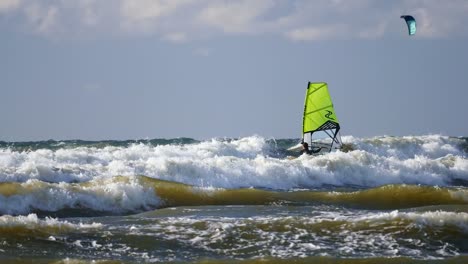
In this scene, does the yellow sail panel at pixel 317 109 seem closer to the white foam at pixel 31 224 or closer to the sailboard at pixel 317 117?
the sailboard at pixel 317 117

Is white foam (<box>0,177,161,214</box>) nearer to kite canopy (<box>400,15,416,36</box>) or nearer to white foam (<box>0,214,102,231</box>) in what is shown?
white foam (<box>0,214,102,231</box>)

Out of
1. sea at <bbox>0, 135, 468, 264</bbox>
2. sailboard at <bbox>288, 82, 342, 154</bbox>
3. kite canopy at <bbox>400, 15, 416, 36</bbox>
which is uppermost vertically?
kite canopy at <bbox>400, 15, 416, 36</bbox>

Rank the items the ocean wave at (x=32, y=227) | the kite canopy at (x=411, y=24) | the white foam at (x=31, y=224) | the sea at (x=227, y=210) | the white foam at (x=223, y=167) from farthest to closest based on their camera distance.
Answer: the kite canopy at (x=411, y=24) < the white foam at (x=223, y=167) < the white foam at (x=31, y=224) < the ocean wave at (x=32, y=227) < the sea at (x=227, y=210)

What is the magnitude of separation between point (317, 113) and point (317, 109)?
15cm

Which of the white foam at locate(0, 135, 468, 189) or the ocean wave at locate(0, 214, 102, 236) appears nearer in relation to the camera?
the ocean wave at locate(0, 214, 102, 236)

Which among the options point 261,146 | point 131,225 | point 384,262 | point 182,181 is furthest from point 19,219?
point 261,146

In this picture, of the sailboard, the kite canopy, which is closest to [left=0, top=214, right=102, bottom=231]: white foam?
the sailboard

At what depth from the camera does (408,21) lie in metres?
29.4

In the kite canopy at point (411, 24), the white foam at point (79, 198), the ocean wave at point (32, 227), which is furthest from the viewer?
the kite canopy at point (411, 24)

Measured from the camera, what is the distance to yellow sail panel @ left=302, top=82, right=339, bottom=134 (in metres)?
29.3

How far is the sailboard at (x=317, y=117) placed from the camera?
29.4 meters

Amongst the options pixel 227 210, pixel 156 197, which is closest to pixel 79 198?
pixel 156 197

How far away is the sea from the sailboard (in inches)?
114

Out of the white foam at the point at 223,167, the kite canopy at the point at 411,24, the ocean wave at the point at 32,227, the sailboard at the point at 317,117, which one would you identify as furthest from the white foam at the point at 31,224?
the kite canopy at the point at 411,24
